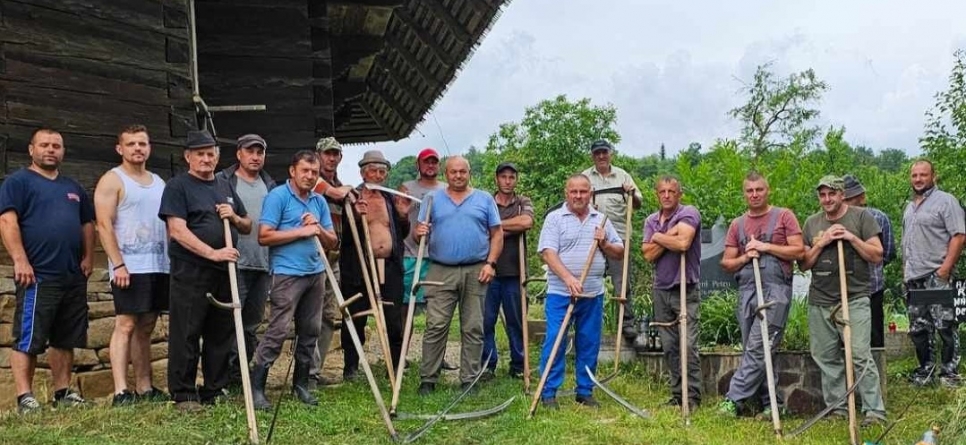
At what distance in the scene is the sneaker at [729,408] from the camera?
5.28m

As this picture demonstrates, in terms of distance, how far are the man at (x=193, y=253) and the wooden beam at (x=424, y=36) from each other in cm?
528

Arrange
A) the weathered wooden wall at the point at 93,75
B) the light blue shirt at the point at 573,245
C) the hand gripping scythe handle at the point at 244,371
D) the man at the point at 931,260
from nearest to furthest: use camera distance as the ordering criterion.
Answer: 1. the hand gripping scythe handle at the point at 244,371
2. the weathered wooden wall at the point at 93,75
3. the light blue shirt at the point at 573,245
4. the man at the point at 931,260

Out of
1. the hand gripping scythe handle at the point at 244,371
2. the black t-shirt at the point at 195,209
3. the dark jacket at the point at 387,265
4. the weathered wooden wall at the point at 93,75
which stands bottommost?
the hand gripping scythe handle at the point at 244,371

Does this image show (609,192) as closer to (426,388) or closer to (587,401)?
(587,401)

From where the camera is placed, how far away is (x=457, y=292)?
5840 mm

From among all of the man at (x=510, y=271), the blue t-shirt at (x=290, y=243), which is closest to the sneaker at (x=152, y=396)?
the blue t-shirt at (x=290, y=243)

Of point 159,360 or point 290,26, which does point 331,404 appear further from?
point 290,26

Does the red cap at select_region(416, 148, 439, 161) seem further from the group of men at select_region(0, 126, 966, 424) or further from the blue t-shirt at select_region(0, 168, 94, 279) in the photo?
the blue t-shirt at select_region(0, 168, 94, 279)

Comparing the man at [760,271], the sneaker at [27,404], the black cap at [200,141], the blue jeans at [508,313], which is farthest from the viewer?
the blue jeans at [508,313]

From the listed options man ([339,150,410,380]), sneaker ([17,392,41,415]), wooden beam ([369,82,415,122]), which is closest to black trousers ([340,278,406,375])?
man ([339,150,410,380])

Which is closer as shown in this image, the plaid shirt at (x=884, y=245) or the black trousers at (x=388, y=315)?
the black trousers at (x=388, y=315)

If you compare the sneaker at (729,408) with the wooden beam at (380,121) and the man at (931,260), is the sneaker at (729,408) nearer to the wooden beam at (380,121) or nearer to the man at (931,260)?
the man at (931,260)

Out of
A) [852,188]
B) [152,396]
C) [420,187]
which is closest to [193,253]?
[152,396]

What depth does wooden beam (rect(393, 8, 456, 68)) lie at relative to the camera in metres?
9.99
